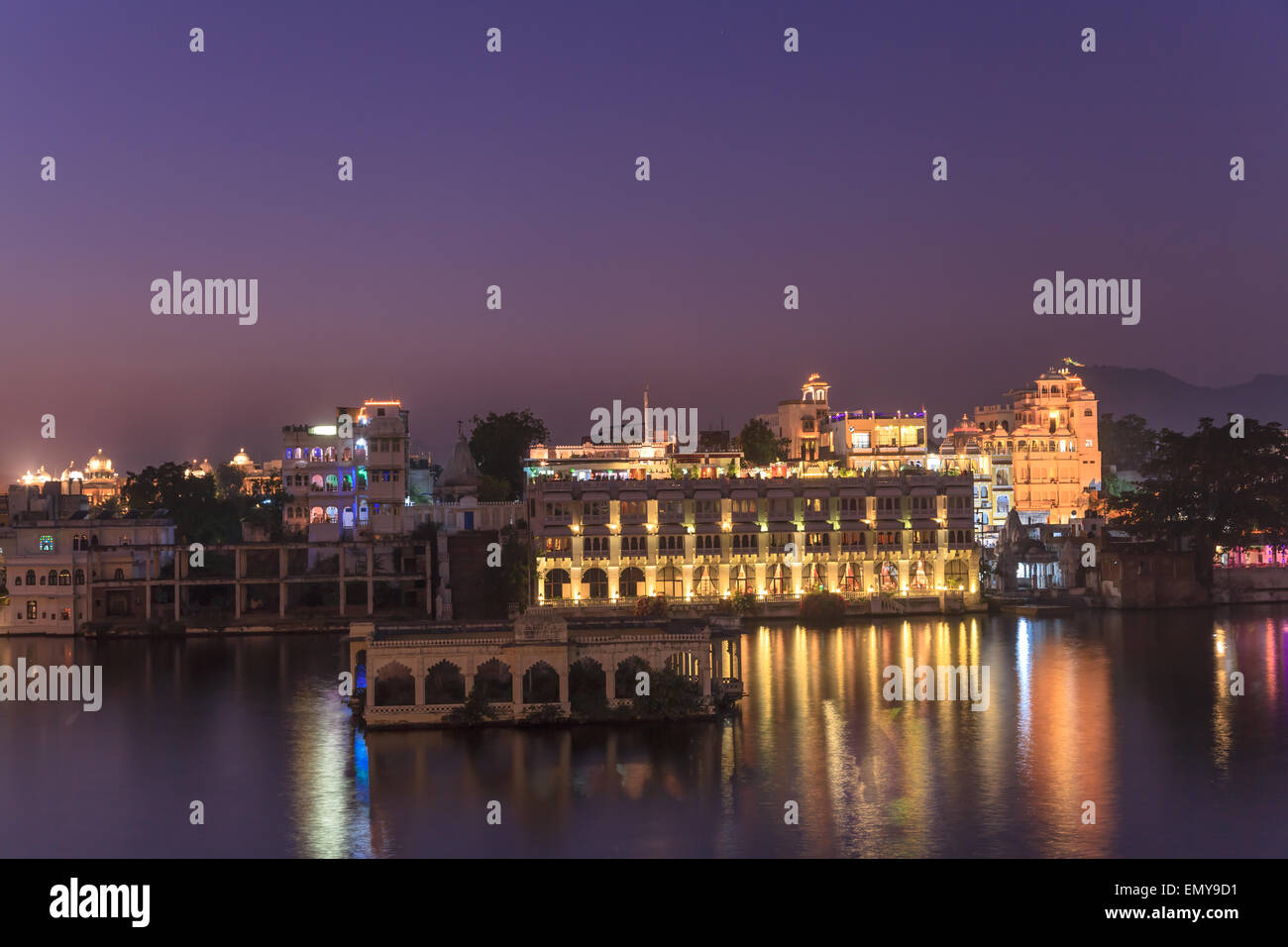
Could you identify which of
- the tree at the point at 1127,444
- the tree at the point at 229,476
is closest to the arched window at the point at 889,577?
the tree at the point at 1127,444

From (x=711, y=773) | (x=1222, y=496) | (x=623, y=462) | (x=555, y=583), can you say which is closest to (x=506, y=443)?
(x=623, y=462)

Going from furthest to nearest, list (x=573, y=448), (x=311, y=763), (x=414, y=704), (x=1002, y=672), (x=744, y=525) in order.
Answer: (x=573, y=448), (x=744, y=525), (x=1002, y=672), (x=414, y=704), (x=311, y=763)

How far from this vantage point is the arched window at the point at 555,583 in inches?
2906

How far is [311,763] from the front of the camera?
39.7m

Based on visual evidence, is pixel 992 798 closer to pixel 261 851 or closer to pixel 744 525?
pixel 261 851

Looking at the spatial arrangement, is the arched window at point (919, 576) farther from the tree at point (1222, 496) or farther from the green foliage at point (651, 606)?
the green foliage at point (651, 606)

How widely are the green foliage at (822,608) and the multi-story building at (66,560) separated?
3471cm

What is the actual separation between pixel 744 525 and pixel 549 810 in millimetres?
42966

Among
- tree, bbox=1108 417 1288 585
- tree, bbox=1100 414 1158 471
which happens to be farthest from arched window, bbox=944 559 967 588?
tree, bbox=1100 414 1158 471

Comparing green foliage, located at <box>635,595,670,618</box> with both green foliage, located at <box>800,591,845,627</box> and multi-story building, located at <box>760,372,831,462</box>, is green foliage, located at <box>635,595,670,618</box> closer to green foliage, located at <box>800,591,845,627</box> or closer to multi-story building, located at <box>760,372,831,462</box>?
green foliage, located at <box>800,591,845,627</box>

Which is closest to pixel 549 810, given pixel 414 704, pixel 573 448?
pixel 414 704

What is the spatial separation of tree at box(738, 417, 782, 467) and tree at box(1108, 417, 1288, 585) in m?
29.8

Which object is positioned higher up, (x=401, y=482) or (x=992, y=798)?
(x=401, y=482)
